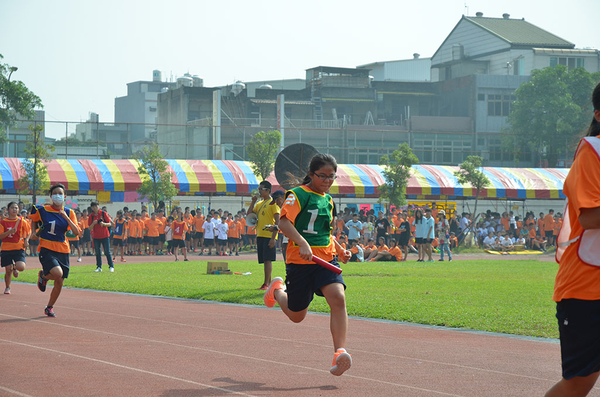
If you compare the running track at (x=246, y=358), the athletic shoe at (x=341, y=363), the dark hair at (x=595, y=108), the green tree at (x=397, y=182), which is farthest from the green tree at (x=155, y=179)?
the dark hair at (x=595, y=108)

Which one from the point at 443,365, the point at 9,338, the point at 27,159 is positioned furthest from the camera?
the point at 27,159

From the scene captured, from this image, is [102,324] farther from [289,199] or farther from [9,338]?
[289,199]

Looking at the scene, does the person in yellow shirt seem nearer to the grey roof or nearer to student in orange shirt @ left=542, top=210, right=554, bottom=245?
student in orange shirt @ left=542, top=210, right=554, bottom=245

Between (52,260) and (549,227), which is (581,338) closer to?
(52,260)

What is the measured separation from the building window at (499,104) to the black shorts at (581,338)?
65806 millimetres

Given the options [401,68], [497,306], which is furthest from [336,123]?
[497,306]

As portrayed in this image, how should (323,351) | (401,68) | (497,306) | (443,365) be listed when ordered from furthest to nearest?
(401,68) → (497,306) → (323,351) → (443,365)

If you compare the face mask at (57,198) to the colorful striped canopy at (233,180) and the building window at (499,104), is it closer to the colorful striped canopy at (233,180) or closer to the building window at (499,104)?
the colorful striped canopy at (233,180)

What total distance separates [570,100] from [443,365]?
193 ft

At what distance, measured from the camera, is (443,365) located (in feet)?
23.3

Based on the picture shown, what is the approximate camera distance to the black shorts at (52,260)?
10922 millimetres

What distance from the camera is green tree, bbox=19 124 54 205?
3394 centimetres

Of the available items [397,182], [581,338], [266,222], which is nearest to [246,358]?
[581,338]

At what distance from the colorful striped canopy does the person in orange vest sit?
33979 millimetres
